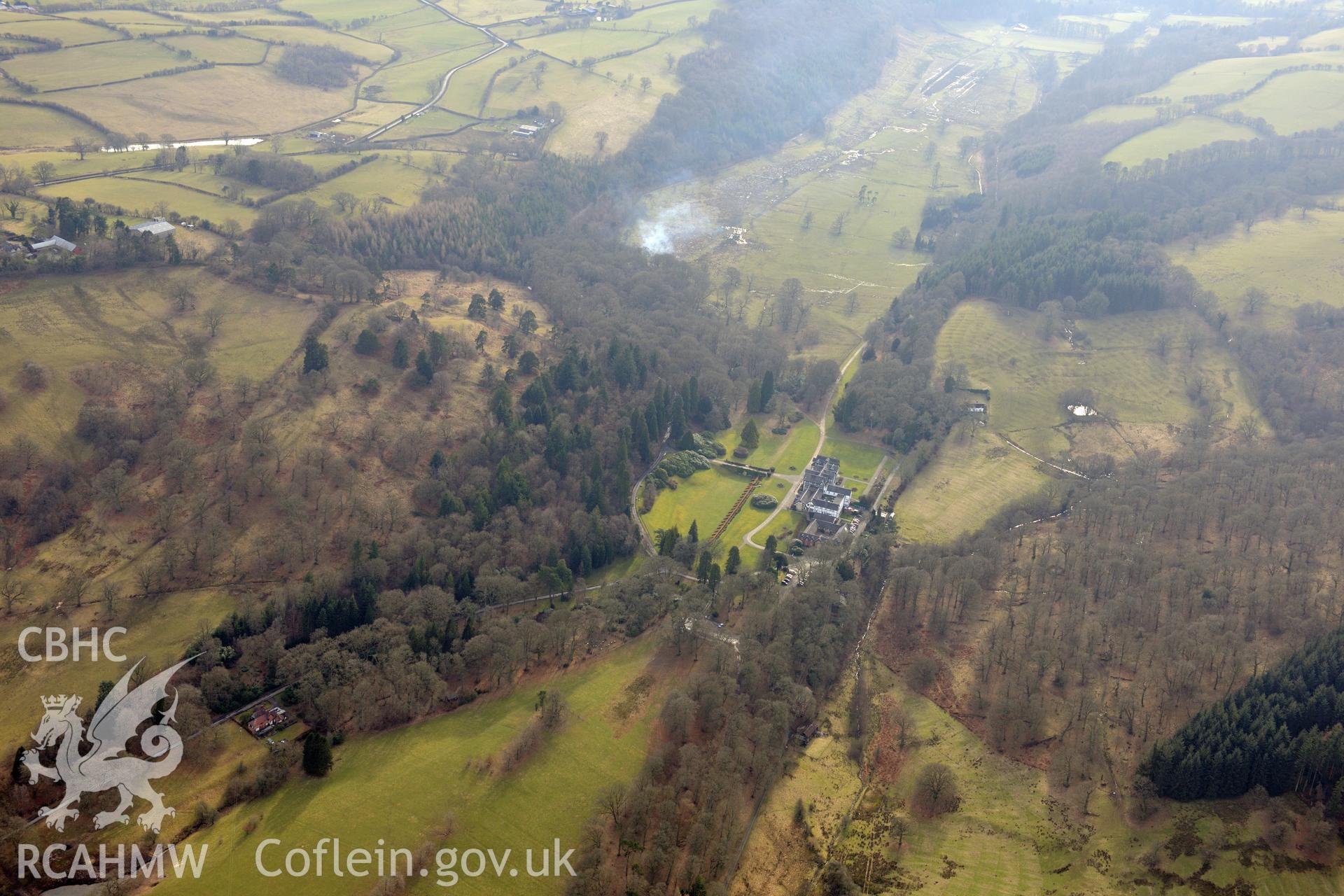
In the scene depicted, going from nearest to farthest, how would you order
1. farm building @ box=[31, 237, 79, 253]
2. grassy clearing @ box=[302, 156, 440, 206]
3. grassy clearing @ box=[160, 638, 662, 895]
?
1. grassy clearing @ box=[160, 638, 662, 895]
2. farm building @ box=[31, 237, 79, 253]
3. grassy clearing @ box=[302, 156, 440, 206]

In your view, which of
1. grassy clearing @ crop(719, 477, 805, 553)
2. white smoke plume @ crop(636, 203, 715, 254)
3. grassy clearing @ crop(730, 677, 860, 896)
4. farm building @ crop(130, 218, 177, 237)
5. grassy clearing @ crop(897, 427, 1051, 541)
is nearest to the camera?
grassy clearing @ crop(730, 677, 860, 896)

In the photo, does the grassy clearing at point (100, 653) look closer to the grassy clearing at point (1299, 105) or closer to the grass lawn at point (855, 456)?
the grass lawn at point (855, 456)

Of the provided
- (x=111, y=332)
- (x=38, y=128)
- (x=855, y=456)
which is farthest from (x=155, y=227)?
(x=855, y=456)

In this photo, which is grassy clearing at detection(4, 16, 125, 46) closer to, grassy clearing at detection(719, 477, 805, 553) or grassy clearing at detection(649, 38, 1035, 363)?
grassy clearing at detection(649, 38, 1035, 363)

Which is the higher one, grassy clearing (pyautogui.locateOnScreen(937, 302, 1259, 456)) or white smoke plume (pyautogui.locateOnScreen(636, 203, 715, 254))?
grassy clearing (pyautogui.locateOnScreen(937, 302, 1259, 456))

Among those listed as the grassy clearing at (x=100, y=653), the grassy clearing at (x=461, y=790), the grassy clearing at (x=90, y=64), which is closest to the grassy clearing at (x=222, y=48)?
the grassy clearing at (x=90, y=64)

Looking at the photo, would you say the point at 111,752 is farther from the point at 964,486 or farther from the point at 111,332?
the point at 964,486

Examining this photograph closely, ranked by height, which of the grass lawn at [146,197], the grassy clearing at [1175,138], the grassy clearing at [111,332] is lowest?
the grassy clearing at [111,332]

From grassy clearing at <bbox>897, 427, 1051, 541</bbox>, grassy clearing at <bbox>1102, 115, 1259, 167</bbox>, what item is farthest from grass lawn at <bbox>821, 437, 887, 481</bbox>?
grassy clearing at <bbox>1102, 115, 1259, 167</bbox>
